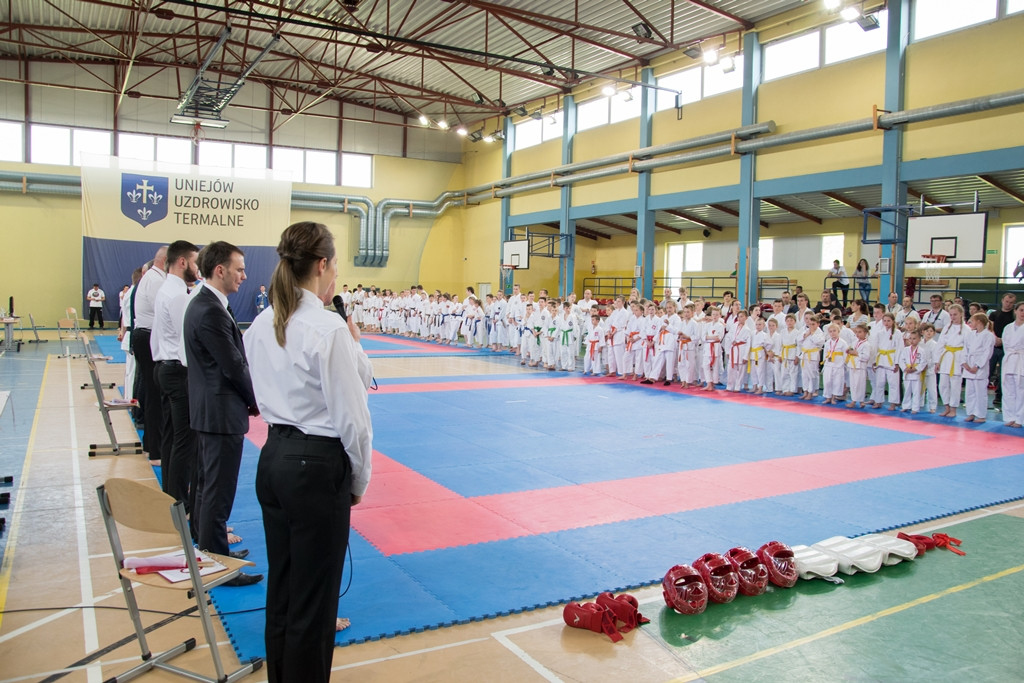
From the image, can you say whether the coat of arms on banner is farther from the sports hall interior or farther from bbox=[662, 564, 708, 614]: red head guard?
bbox=[662, 564, 708, 614]: red head guard

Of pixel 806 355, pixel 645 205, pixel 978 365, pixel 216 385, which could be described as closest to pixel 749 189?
pixel 645 205

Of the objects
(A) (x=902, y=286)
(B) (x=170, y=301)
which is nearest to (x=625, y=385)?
(A) (x=902, y=286)

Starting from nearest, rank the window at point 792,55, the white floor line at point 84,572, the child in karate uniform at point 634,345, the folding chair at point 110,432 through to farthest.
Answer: the white floor line at point 84,572 → the folding chair at point 110,432 → the child in karate uniform at point 634,345 → the window at point 792,55

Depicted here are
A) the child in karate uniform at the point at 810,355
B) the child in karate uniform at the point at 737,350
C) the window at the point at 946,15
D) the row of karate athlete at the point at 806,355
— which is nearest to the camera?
the row of karate athlete at the point at 806,355

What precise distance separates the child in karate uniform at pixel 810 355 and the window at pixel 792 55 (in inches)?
285

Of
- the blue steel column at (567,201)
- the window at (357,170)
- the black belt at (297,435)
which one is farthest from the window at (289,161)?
the black belt at (297,435)

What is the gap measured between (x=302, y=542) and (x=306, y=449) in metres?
0.31

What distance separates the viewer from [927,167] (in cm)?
1377

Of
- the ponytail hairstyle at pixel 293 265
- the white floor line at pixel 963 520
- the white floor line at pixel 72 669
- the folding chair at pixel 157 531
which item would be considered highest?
the ponytail hairstyle at pixel 293 265

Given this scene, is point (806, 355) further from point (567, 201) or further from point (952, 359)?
point (567, 201)

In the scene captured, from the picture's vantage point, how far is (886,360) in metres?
11.2

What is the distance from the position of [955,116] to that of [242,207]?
19.2 metres

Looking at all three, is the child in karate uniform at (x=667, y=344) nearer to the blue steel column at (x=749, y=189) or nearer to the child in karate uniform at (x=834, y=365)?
the child in karate uniform at (x=834, y=365)

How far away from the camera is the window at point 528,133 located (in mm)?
25047
